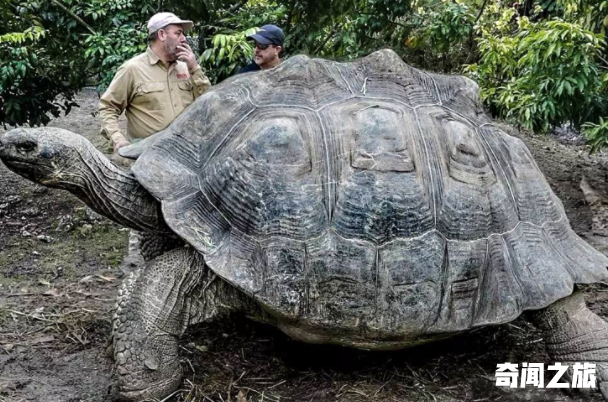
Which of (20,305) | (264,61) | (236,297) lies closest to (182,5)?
(264,61)

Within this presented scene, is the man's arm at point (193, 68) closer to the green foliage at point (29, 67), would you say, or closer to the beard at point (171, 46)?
the beard at point (171, 46)

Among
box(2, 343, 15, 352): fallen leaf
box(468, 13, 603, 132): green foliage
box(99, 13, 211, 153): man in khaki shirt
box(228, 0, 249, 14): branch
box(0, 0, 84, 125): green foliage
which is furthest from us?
box(228, 0, 249, 14): branch

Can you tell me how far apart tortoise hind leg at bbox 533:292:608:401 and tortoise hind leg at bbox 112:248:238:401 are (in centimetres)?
177

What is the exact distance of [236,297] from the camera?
3.60 meters

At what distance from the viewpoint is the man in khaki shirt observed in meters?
4.85

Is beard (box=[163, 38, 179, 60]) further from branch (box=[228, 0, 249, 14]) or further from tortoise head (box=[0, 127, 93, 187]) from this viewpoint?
branch (box=[228, 0, 249, 14])

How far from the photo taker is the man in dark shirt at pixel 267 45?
514 centimetres

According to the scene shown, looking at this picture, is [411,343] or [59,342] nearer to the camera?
[411,343]

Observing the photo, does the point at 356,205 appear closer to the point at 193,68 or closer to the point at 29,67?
the point at 193,68

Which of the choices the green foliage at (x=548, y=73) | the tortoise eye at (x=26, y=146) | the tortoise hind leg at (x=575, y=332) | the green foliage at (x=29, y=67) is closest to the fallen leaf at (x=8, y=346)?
the tortoise eye at (x=26, y=146)

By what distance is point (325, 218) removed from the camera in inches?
133

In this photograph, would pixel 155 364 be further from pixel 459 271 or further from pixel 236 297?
pixel 459 271

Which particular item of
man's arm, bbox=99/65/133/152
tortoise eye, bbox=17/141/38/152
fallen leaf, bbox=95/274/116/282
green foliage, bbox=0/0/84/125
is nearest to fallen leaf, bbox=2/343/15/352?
fallen leaf, bbox=95/274/116/282

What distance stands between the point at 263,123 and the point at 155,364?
1.31 m
